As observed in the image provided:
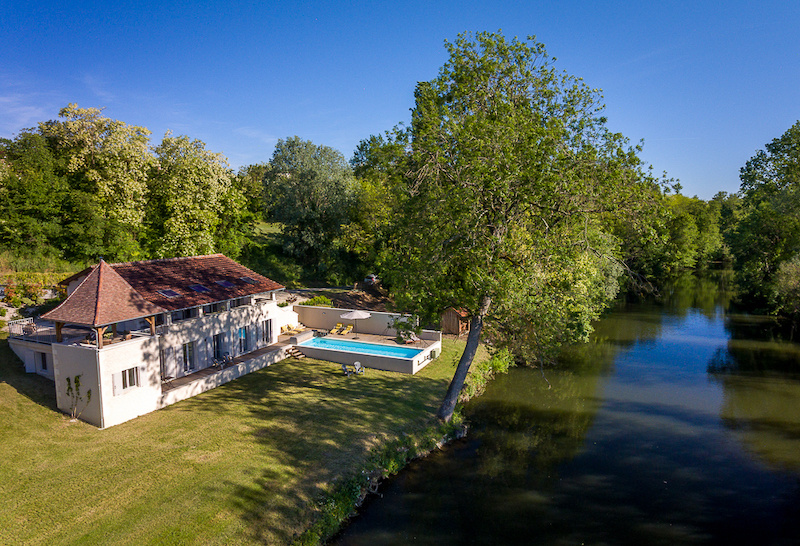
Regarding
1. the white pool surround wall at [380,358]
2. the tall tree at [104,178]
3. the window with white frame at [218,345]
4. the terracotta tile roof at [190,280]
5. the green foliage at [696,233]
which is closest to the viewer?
the terracotta tile roof at [190,280]

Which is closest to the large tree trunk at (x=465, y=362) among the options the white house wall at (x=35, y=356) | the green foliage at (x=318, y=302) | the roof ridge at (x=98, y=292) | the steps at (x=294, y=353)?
the steps at (x=294, y=353)

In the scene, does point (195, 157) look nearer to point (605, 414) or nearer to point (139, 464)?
point (139, 464)

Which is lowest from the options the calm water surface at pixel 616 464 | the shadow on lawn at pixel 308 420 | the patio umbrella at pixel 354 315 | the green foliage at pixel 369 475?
the calm water surface at pixel 616 464

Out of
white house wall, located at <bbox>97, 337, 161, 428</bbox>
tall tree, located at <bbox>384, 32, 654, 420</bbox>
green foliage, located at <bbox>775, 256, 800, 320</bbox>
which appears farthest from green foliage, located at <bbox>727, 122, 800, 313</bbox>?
white house wall, located at <bbox>97, 337, 161, 428</bbox>

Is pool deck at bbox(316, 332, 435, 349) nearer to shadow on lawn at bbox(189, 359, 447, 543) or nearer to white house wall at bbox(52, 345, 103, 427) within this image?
shadow on lawn at bbox(189, 359, 447, 543)

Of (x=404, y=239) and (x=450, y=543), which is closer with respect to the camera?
(x=450, y=543)

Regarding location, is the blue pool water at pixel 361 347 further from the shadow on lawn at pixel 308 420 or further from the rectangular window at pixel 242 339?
the rectangular window at pixel 242 339

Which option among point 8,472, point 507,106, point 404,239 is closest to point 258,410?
point 8,472
